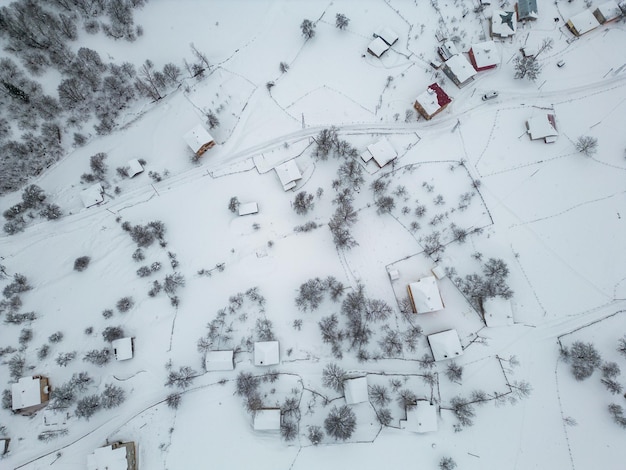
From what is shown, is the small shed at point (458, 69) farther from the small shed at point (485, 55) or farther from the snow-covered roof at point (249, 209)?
the snow-covered roof at point (249, 209)

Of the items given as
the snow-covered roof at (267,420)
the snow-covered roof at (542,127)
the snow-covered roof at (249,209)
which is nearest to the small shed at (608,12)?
the snow-covered roof at (542,127)

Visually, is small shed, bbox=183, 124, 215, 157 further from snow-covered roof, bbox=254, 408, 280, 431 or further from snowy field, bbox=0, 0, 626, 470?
snow-covered roof, bbox=254, 408, 280, 431

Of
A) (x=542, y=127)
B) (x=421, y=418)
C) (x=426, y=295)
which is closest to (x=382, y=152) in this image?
(x=426, y=295)

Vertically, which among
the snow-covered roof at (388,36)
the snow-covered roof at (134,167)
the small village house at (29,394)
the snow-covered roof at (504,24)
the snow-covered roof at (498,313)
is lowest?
the snow-covered roof at (498,313)

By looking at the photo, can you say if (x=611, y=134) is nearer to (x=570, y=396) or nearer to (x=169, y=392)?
(x=570, y=396)

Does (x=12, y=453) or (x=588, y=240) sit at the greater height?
(x=588, y=240)

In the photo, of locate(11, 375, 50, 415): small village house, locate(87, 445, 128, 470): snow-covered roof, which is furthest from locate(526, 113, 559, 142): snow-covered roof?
locate(11, 375, 50, 415): small village house

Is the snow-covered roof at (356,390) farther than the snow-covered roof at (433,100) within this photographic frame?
No

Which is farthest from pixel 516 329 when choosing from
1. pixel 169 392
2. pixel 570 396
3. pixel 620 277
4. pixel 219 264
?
pixel 169 392
